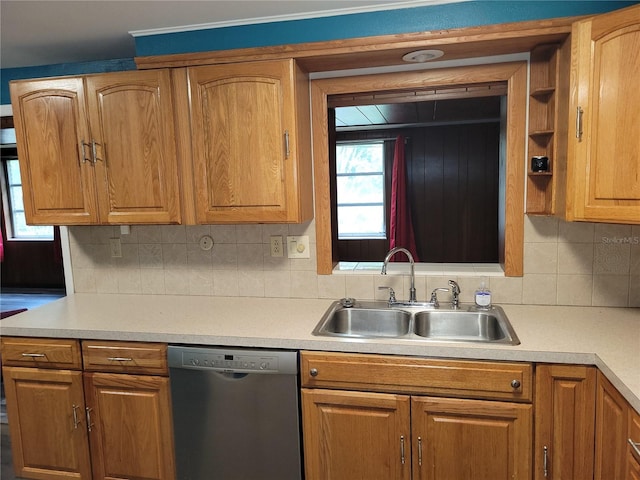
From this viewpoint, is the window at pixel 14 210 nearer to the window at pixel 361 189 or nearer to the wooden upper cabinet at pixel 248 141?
the window at pixel 361 189

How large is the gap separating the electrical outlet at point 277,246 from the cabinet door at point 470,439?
3.38 feet

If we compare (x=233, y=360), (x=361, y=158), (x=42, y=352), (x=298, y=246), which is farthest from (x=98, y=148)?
(x=361, y=158)

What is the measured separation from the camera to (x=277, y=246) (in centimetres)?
231

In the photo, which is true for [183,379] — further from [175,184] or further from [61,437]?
[175,184]

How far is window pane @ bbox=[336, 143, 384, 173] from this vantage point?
15.6ft

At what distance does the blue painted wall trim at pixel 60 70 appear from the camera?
236cm

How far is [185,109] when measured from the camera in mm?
1962

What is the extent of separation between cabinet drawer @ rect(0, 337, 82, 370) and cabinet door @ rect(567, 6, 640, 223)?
220 cm

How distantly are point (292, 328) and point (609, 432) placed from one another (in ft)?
3.87

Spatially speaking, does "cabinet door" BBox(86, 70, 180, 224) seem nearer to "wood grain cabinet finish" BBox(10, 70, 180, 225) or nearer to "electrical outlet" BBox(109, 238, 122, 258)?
"wood grain cabinet finish" BBox(10, 70, 180, 225)

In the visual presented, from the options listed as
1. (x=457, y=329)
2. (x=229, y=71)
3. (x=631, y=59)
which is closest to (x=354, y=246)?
(x=457, y=329)

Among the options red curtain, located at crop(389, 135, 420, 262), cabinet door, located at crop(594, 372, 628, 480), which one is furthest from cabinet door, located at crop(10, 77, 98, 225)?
red curtain, located at crop(389, 135, 420, 262)

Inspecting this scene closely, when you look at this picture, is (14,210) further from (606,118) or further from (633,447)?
(633,447)

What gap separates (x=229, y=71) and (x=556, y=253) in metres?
1.72
